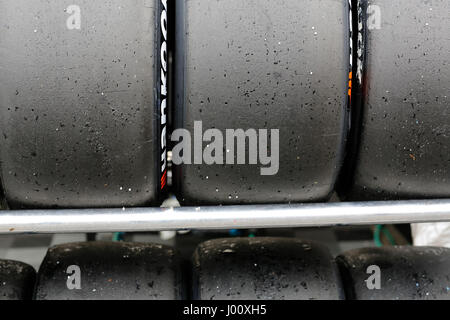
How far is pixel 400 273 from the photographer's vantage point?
2.12 ft

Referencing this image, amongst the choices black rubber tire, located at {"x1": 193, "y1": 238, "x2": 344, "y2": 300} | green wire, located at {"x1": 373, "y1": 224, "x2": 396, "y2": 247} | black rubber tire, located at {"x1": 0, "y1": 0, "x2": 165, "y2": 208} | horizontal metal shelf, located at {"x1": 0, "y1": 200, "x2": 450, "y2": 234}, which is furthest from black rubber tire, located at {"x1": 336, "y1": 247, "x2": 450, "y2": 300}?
green wire, located at {"x1": 373, "y1": 224, "x2": 396, "y2": 247}

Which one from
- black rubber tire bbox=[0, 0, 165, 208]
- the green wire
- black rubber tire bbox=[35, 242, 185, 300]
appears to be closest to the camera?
black rubber tire bbox=[0, 0, 165, 208]

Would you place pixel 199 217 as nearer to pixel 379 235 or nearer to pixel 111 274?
pixel 111 274

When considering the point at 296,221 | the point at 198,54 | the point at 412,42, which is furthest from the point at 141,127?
the point at 412,42

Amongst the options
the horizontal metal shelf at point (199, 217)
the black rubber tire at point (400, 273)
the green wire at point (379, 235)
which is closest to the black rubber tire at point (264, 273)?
the black rubber tire at point (400, 273)

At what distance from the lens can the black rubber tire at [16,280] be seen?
0.61 m

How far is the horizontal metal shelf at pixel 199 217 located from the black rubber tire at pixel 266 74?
0.04m

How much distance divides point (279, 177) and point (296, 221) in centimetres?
5

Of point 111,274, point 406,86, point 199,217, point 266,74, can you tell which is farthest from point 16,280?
point 406,86

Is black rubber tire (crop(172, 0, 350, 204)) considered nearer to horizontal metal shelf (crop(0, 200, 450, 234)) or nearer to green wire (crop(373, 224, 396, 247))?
horizontal metal shelf (crop(0, 200, 450, 234))

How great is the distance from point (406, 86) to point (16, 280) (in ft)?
1.94

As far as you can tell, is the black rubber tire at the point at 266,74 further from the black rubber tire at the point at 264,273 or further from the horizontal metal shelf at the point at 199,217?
the black rubber tire at the point at 264,273

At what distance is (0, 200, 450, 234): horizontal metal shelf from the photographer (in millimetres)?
472

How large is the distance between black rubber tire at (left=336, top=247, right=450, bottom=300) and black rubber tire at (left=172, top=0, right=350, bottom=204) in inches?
10.7
